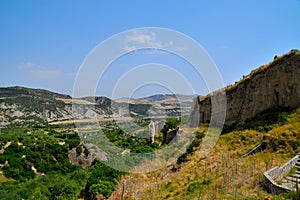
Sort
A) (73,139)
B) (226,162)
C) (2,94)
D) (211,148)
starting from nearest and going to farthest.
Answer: (226,162) < (211,148) < (73,139) < (2,94)

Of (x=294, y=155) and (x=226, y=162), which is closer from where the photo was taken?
(x=294, y=155)

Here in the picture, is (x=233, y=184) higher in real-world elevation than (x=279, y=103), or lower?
lower

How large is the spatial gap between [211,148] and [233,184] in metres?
7.13

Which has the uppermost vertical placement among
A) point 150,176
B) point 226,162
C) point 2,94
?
point 2,94

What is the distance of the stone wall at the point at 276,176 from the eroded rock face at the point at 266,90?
7203 millimetres

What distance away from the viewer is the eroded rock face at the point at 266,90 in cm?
1673

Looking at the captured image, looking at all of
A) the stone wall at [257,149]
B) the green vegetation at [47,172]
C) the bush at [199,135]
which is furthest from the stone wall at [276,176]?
the green vegetation at [47,172]

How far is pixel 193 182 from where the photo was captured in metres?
11.7

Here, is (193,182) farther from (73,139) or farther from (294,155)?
(73,139)

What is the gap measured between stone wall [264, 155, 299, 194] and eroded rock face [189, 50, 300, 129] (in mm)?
7203

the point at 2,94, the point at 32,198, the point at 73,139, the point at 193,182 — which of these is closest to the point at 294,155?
the point at 193,182

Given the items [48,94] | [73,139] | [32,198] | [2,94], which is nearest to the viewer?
[32,198]

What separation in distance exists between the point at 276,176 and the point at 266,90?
983cm

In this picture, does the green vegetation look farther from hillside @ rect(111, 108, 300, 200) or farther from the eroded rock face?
the eroded rock face
